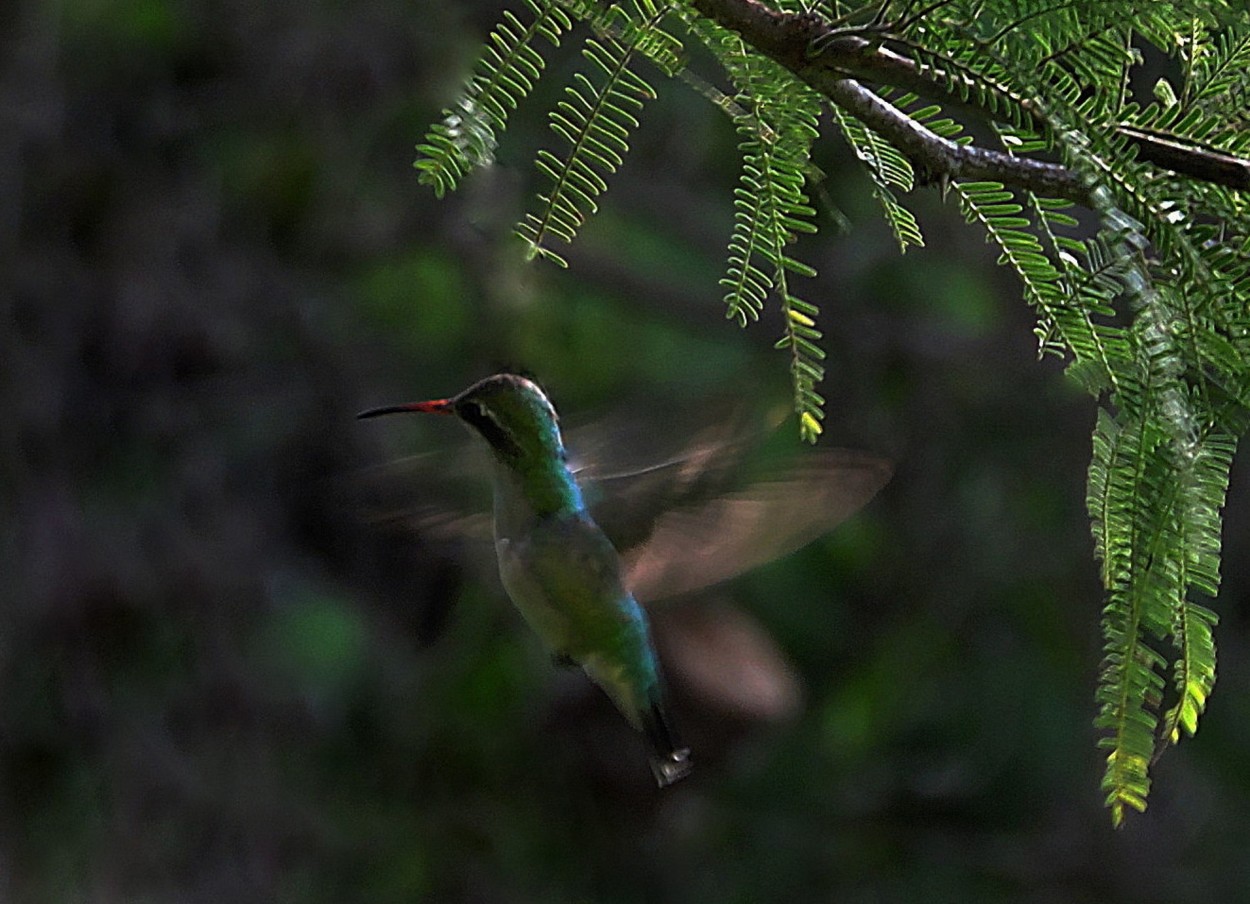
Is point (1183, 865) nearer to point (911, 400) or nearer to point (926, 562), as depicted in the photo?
point (926, 562)

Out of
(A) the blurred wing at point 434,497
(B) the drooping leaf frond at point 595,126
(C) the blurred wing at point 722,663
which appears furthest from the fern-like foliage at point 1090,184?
→ (C) the blurred wing at point 722,663

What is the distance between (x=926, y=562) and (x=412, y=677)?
104cm

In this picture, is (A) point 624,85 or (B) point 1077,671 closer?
(A) point 624,85

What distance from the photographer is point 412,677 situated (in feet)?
9.66

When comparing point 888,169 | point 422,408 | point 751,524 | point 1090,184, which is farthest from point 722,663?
point 1090,184

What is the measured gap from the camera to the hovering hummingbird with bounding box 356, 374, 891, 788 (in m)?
1.00

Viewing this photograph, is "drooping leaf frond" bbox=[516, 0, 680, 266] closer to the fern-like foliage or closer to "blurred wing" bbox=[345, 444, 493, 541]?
the fern-like foliage

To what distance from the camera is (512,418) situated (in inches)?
41.3

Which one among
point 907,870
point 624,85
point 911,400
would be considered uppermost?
point 624,85

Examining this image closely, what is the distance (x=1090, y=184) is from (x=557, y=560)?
0.60m

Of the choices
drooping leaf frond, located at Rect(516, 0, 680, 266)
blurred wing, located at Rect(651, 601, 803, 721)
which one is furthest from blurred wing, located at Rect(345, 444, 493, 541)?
blurred wing, located at Rect(651, 601, 803, 721)

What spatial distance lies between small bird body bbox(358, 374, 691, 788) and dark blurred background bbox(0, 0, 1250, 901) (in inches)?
58.3

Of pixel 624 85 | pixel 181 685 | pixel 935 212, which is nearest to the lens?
pixel 624 85

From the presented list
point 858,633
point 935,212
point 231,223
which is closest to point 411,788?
point 858,633
